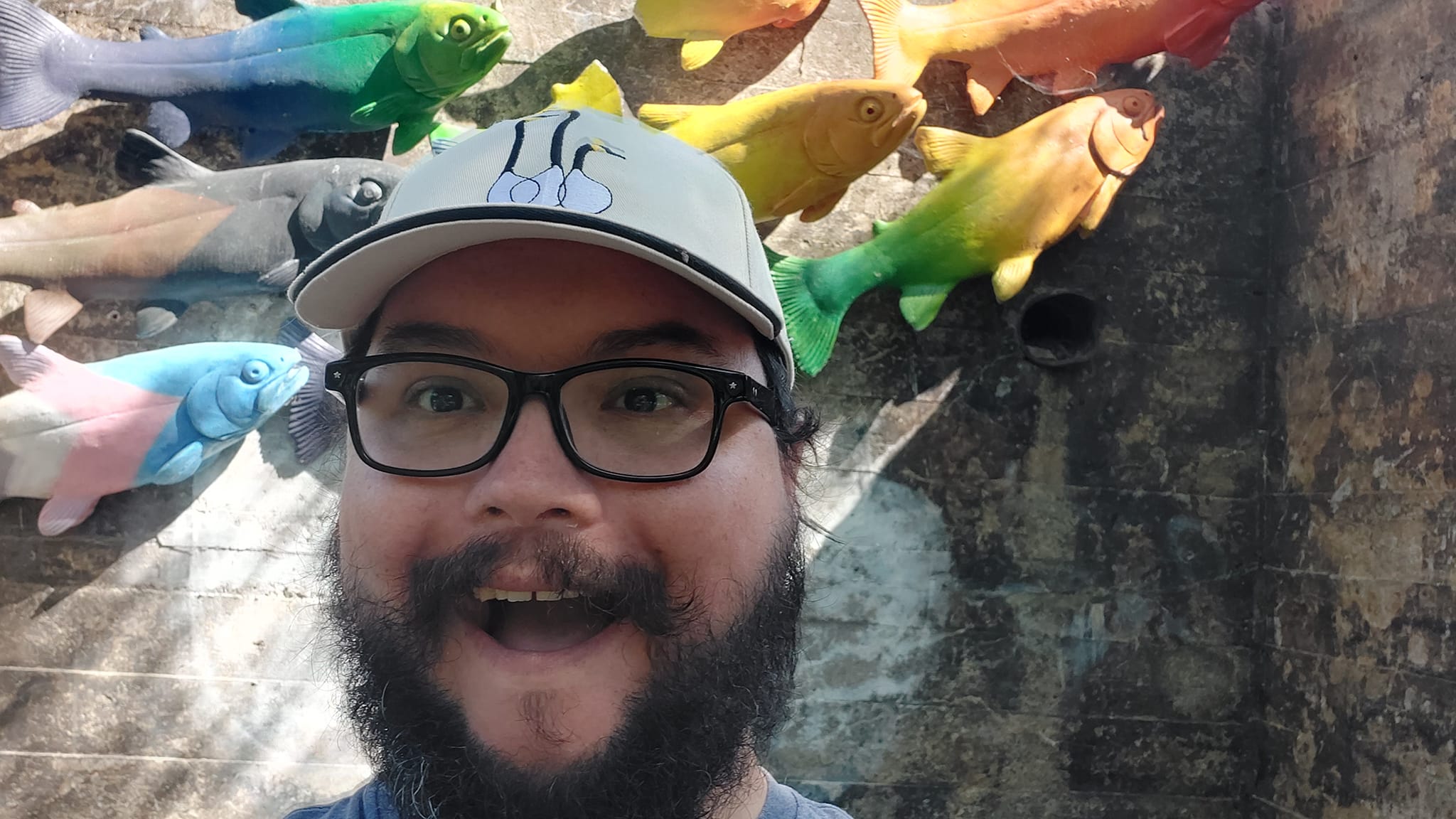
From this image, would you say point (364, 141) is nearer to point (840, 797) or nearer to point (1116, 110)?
point (1116, 110)

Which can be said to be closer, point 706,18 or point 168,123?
point 168,123

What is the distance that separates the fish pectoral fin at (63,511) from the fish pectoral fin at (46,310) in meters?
0.52

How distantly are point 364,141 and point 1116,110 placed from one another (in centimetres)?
275

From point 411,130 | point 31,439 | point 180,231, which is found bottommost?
point 31,439

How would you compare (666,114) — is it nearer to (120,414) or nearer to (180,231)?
(180,231)

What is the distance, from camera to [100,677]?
288 centimetres

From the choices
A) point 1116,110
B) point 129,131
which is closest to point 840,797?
point 1116,110

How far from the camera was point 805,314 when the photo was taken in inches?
118

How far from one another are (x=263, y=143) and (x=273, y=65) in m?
0.26

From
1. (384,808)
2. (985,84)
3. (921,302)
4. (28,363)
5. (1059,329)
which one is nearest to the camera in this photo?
(384,808)

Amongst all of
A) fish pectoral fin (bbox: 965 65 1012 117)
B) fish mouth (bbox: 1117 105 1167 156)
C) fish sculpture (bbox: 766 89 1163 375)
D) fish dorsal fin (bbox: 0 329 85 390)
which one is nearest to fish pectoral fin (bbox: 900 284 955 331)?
fish sculpture (bbox: 766 89 1163 375)

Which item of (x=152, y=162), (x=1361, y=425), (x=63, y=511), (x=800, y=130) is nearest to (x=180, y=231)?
(x=152, y=162)

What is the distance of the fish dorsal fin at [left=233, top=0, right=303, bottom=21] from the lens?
2.82 meters

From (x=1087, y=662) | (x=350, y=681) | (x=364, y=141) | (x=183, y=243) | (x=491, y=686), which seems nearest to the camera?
(x=491, y=686)
